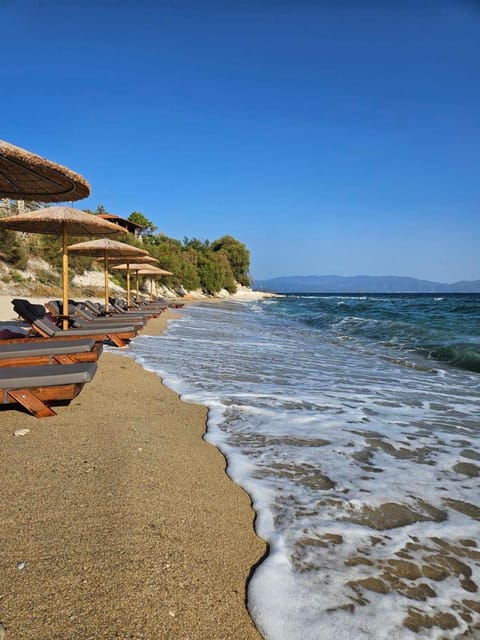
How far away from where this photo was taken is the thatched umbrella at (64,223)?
23.1 feet

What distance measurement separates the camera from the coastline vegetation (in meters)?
20.5

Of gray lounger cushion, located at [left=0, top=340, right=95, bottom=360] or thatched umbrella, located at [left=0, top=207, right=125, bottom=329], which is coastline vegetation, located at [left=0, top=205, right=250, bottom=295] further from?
gray lounger cushion, located at [left=0, top=340, right=95, bottom=360]

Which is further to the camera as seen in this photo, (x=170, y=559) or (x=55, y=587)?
(x=170, y=559)

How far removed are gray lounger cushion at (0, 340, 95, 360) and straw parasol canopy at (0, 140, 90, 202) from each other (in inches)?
69.3

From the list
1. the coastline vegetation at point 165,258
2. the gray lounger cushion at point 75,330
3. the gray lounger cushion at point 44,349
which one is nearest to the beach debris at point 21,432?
the gray lounger cushion at point 44,349

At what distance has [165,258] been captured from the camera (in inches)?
1415

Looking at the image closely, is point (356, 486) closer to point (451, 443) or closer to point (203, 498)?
point (203, 498)

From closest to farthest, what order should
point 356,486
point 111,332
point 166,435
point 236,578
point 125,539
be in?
point 236,578 < point 125,539 < point 356,486 < point 166,435 < point 111,332

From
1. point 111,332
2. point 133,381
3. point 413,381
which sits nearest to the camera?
point 133,381

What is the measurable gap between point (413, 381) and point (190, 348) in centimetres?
416

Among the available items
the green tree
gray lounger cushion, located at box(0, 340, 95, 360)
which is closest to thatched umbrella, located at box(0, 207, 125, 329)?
gray lounger cushion, located at box(0, 340, 95, 360)

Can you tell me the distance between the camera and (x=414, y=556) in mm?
1911

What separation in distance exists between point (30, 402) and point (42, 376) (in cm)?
23

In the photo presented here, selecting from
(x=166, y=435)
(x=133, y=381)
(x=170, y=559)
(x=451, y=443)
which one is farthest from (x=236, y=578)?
(x=133, y=381)
